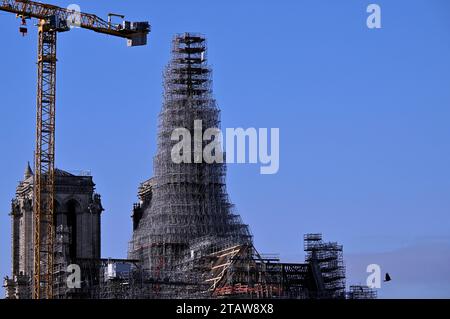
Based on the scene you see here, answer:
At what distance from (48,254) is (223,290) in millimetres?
23650

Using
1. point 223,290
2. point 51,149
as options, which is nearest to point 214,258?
point 223,290
